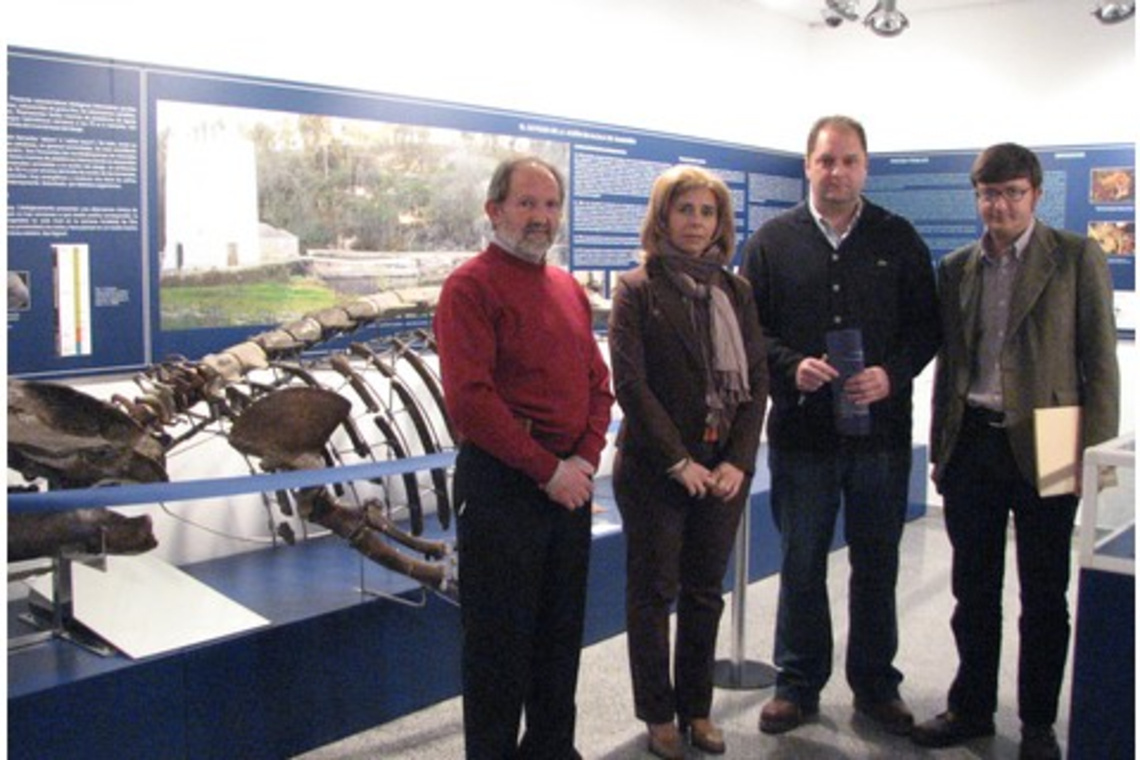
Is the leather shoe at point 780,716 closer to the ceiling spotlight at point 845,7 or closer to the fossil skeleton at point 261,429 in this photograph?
the fossil skeleton at point 261,429

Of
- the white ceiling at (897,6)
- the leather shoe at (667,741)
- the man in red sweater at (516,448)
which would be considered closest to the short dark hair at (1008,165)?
the man in red sweater at (516,448)

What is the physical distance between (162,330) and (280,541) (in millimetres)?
1031

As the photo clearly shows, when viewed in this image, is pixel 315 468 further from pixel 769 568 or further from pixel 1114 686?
pixel 769 568

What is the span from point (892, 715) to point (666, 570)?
3.50ft

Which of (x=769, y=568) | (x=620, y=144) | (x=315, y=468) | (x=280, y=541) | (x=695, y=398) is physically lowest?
(x=769, y=568)

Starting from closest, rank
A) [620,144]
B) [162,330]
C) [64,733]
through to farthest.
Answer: [64,733] < [162,330] < [620,144]

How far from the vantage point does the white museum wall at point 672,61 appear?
4.15 meters

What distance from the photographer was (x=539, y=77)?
218 inches

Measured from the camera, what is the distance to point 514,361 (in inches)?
109

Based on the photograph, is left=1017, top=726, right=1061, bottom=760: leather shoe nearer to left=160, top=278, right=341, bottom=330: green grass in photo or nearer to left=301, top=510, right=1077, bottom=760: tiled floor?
left=301, top=510, right=1077, bottom=760: tiled floor

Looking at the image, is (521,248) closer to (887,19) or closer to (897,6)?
(887,19)

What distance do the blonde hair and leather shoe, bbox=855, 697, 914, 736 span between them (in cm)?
162

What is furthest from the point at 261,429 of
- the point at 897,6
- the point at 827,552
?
the point at 897,6

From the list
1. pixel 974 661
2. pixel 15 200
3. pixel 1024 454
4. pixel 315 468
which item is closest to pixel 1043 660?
pixel 974 661
